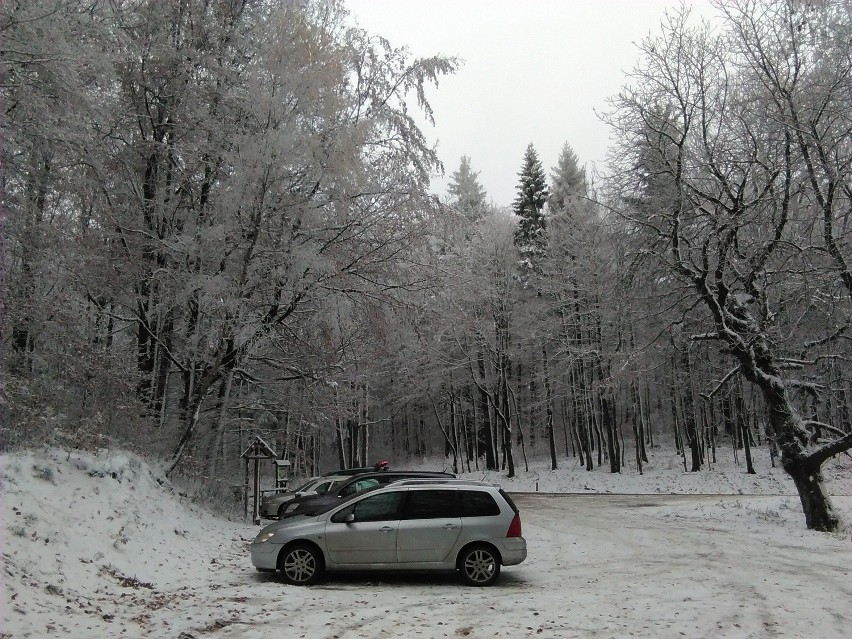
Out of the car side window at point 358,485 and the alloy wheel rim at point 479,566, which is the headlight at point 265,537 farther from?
the car side window at point 358,485

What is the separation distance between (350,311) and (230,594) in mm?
6023

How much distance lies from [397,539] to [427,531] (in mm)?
482

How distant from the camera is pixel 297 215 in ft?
39.9

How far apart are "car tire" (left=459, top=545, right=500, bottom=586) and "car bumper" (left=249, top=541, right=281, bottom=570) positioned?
2857 mm

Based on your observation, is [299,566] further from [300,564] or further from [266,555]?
[266,555]

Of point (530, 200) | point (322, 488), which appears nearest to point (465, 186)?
point (530, 200)

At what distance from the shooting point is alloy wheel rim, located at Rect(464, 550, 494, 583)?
9164mm

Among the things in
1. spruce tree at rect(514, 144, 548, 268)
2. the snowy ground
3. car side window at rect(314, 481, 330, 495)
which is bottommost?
the snowy ground

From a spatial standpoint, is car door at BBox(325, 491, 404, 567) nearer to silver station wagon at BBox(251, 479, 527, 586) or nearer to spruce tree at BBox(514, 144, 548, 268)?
silver station wagon at BBox(251, 479, 527, 586)

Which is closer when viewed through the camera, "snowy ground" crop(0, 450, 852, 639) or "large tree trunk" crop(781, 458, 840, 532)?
"snowy ground" crop(0, 450, 852, 639)

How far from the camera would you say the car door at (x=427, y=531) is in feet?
30.2

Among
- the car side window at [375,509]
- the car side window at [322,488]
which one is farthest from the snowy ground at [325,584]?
the car side window at [322,488]

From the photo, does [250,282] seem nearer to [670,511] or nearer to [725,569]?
[725,569]

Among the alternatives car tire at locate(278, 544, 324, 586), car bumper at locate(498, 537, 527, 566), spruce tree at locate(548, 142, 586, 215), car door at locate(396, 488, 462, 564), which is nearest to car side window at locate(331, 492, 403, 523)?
car door at locate(396, 488, 462, 564)
